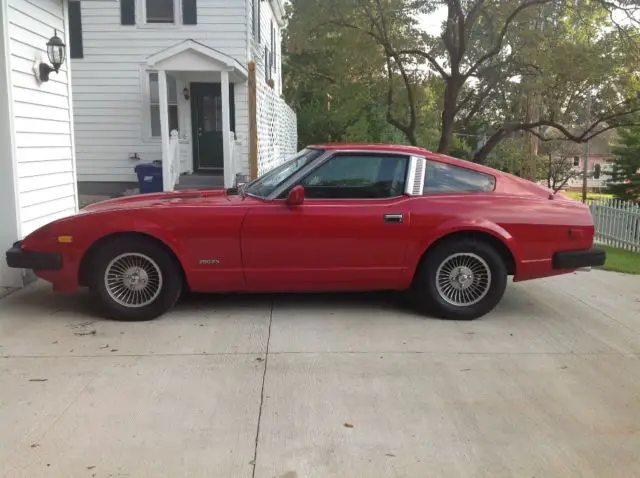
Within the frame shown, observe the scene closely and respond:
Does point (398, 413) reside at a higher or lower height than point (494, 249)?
lower

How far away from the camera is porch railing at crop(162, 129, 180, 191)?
41.8 feet

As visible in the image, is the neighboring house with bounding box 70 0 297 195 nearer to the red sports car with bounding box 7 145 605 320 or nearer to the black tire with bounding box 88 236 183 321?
the red sports car with bounding box 7 145 605 320

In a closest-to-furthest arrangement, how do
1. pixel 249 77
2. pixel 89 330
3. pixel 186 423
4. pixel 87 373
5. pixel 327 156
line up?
pixel 186 423 → pixel 87 373 → pixel 89 330 → pixel 327 156 → pixel 249 77

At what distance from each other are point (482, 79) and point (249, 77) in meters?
5.21

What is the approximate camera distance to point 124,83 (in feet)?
48.2

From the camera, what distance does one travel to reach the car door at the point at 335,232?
5.33m

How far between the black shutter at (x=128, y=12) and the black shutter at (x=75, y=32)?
970 millimetres

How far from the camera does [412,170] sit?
5.60m

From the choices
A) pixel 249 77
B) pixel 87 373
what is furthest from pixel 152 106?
pixel 87 373

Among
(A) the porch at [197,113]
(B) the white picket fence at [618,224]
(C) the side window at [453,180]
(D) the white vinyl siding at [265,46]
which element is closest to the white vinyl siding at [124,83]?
(A) the porch at [197,113]

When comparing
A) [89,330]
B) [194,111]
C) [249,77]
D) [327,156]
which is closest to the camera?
[89,330]

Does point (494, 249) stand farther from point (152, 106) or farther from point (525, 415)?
point (152, 106)

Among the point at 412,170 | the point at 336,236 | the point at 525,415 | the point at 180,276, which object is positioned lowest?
the point at 525,415

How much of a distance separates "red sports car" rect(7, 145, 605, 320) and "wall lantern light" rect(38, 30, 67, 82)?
2.10m
